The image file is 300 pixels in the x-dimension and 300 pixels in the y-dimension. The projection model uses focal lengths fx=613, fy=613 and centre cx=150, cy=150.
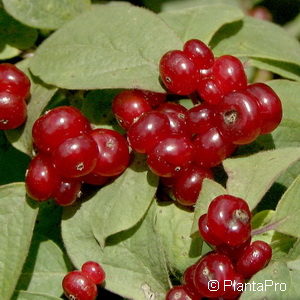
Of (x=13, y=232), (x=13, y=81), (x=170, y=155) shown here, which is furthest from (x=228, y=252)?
(x=13, y=81)

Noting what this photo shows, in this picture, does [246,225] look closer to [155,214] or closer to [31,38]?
[155,214]

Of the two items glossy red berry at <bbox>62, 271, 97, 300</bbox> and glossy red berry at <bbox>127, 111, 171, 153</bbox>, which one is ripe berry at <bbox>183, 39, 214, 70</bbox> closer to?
glossy red berry at <bbox>127, 111, 171, 153</bbox>

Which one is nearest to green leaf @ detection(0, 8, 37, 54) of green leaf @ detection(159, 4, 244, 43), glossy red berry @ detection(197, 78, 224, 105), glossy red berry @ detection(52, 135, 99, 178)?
green leaf @ detection(159, 4, 244, 43)

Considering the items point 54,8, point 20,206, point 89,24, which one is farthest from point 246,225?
point 54,8

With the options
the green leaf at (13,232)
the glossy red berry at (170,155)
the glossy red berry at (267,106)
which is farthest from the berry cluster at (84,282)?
the glossy red berry at (267,106)

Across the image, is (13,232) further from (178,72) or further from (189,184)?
(178,72)

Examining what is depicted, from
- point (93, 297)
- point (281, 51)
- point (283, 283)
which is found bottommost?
point (93, 297)
